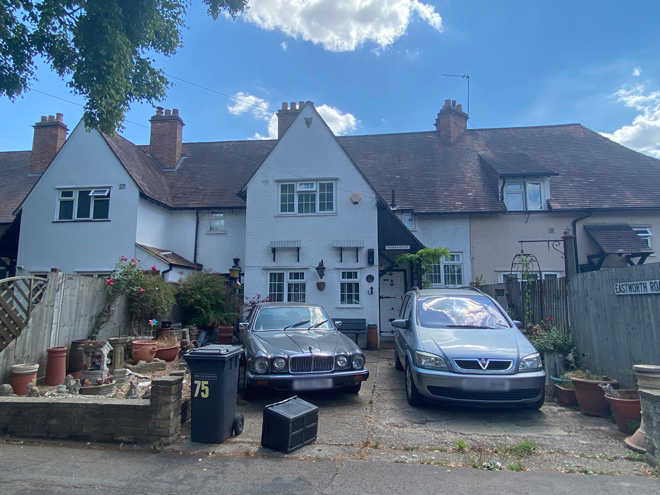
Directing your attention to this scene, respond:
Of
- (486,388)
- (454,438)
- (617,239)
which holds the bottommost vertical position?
(454,438)

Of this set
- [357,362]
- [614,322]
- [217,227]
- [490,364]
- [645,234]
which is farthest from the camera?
[217,227]

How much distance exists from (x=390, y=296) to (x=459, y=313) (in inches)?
303

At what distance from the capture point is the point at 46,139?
17469mm

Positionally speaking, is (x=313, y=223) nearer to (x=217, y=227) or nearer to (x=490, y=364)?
(x=217, y=227)

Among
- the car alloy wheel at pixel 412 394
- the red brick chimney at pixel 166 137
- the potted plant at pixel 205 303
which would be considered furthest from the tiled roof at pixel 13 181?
the car alloy wheel at pixel 412 394

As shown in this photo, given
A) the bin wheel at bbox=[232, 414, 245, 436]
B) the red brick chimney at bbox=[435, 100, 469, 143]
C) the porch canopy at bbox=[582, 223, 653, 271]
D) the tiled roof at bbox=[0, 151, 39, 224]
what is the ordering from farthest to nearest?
1. the red brick chimney at bbox=[435, 100, 469, 143]
2. the tiled roof at bbox=[0, 151, 39, 224]
3. the porch canopy at bbox=[582, 223, 653, 271]
4. the bin wheel at bbox=[232, 414, 245, 436]

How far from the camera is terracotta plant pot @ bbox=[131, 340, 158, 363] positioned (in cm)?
892

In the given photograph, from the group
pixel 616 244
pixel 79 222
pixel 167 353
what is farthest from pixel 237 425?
pixel 616 244

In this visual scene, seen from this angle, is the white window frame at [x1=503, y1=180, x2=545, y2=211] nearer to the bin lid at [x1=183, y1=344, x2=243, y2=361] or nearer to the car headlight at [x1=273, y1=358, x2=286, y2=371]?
the car headlight at [x1=273, y1=358, x2=286, y2=371]

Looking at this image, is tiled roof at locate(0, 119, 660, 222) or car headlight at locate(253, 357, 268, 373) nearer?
car headlight at locate(253, 357, 268, 373)

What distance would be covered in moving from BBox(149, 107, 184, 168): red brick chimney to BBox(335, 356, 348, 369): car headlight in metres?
14.2

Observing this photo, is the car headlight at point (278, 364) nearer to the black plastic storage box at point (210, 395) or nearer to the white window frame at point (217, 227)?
the black plastic storage box at point (210, 395)

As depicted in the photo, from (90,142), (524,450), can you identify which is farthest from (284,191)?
(524,450)

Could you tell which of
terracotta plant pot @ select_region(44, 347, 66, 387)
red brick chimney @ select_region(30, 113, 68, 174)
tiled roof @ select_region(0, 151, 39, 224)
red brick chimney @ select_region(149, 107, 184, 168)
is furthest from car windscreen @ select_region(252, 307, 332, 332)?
red brick chimney @ select_region(30, 113, 68, 174)
